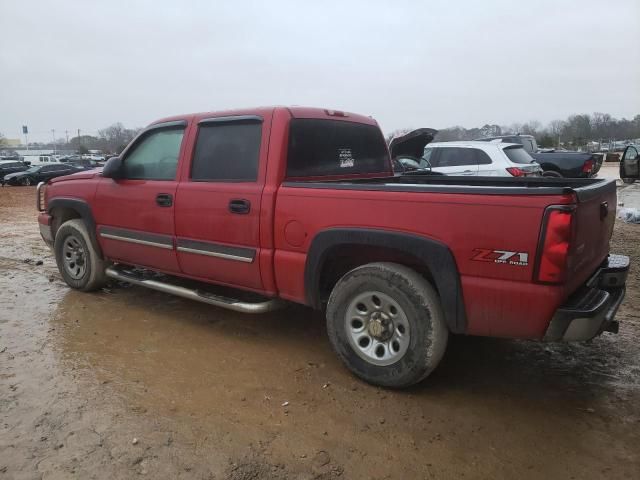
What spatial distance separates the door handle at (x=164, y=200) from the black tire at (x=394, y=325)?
1734mm

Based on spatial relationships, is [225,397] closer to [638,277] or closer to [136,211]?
[136,211]

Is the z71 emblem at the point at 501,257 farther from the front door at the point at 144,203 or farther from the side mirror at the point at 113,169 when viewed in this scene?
the side mirror at the point at 113,169

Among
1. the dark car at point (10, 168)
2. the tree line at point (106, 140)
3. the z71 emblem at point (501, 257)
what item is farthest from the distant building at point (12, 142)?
the z71 emblem at point (501, 257)

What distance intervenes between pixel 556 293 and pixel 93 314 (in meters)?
4.07

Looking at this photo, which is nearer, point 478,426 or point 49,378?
point 478,426

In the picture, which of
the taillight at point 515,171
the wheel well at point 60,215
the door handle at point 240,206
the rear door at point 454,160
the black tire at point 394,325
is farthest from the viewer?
the rear door at point 454,160

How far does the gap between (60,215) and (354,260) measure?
3.72m

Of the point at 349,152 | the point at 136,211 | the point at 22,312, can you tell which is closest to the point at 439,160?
the point at 349,152

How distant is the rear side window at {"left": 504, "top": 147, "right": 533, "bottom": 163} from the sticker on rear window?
22.4ft

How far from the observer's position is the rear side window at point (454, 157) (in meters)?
10.3

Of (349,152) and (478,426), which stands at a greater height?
(349,152)

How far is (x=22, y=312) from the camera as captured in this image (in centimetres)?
494

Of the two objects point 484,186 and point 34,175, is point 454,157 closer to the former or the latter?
point 484,186

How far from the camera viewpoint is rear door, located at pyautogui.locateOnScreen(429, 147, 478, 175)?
33.2 ft
